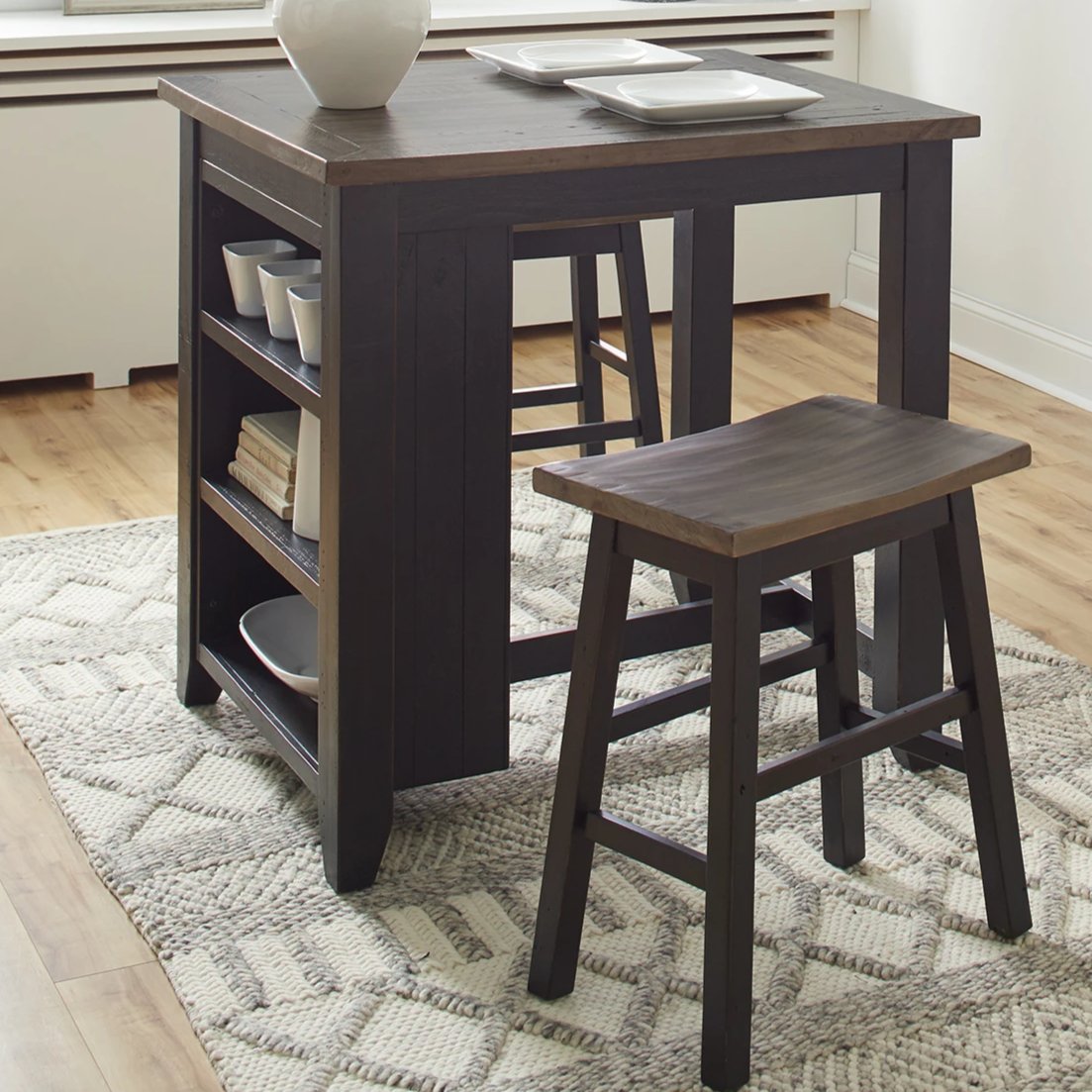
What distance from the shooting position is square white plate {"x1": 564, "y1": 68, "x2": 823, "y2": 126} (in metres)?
2.03

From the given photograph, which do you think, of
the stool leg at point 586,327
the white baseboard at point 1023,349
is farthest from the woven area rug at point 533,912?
the white baseboard at point 1023,349

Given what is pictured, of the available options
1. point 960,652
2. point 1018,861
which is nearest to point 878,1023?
point 1018,861

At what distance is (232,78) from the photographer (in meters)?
2.32

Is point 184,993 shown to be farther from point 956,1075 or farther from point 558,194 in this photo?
point 558,194

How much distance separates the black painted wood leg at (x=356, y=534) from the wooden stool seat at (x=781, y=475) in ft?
0.79

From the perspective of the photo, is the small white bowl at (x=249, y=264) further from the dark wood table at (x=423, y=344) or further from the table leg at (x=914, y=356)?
the table leg at (x=914, y=356)

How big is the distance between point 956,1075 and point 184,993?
0.81 meters

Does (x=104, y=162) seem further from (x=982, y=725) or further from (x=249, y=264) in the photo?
(x=982, y=725)

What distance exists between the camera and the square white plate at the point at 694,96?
6.65 ft

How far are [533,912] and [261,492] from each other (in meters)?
0.67

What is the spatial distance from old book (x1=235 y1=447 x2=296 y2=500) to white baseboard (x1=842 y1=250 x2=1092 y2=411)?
2.19m

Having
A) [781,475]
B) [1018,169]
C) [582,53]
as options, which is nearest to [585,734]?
[781,475]

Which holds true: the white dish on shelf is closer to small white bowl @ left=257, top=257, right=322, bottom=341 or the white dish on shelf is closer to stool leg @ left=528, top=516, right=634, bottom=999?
small white bowl @ left=257, top=257, right=322, bottom=341

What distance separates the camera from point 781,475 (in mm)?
1729
